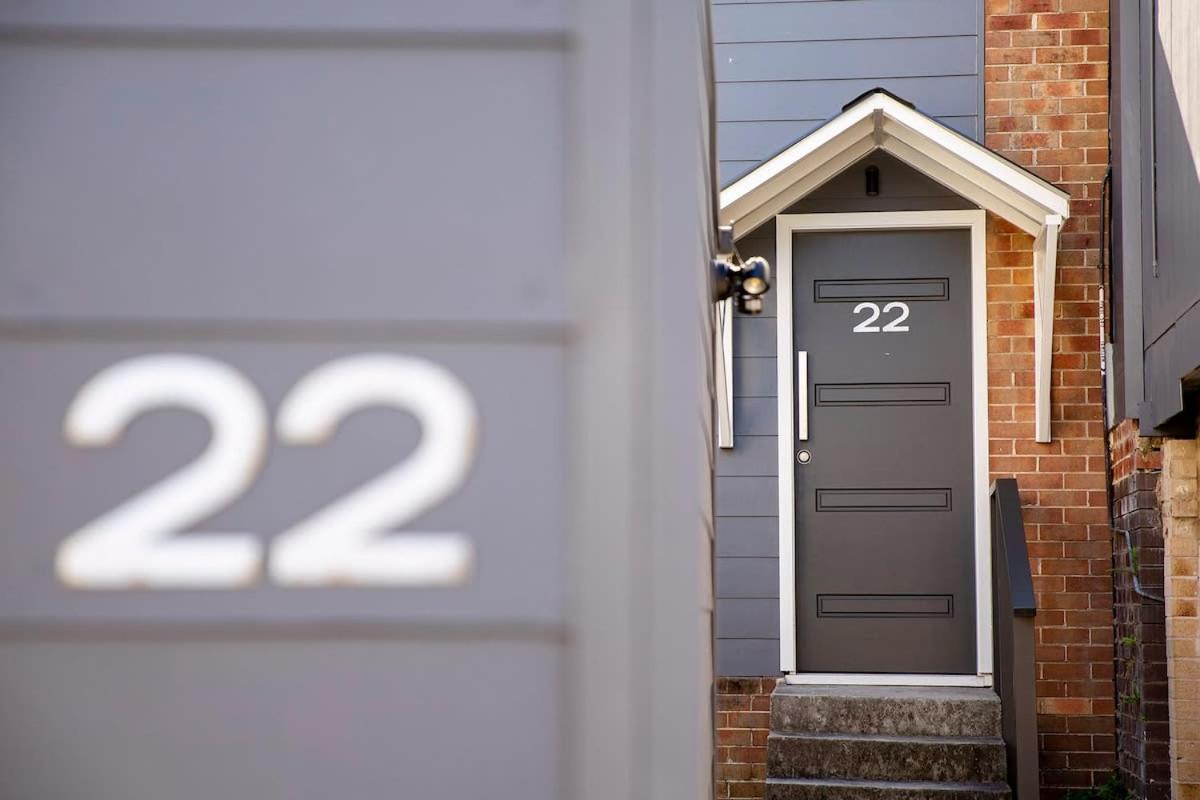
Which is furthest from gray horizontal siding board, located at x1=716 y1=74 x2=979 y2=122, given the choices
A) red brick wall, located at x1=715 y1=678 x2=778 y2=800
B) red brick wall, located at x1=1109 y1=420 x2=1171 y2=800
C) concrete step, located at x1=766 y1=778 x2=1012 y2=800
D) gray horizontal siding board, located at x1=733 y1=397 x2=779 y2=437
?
concrete step, located at x1=766 y1=778 x2=1012 y2=800

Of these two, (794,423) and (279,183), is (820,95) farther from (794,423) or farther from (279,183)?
(279,183)

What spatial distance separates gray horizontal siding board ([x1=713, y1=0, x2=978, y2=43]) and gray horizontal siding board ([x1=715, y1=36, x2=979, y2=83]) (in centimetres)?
4

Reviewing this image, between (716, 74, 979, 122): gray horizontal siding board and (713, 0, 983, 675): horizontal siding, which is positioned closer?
(713, 0, 983, 675): horizontal siding

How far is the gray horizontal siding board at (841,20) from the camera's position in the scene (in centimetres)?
602

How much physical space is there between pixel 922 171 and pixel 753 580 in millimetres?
2013

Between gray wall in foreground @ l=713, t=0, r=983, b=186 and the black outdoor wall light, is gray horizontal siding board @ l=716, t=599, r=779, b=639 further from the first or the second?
the black outdoor wall light

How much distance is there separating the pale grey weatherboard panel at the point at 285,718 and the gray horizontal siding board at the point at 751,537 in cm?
460

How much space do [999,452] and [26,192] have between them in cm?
504

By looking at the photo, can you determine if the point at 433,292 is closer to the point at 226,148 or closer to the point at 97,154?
the point at 226,148

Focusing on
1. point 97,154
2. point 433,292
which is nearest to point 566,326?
point 433,292

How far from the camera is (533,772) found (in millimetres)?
1321

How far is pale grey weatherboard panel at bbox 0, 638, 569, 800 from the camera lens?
1.32 m

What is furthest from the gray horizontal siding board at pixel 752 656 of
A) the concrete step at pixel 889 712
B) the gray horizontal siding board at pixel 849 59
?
the gray horizontal siding board at pixel 849 59

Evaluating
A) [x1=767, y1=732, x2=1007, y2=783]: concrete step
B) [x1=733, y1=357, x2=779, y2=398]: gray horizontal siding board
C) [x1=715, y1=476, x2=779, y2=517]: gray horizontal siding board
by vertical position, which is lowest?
[x1=767, y1=732, x2=1007, y2=783]: concrete step
